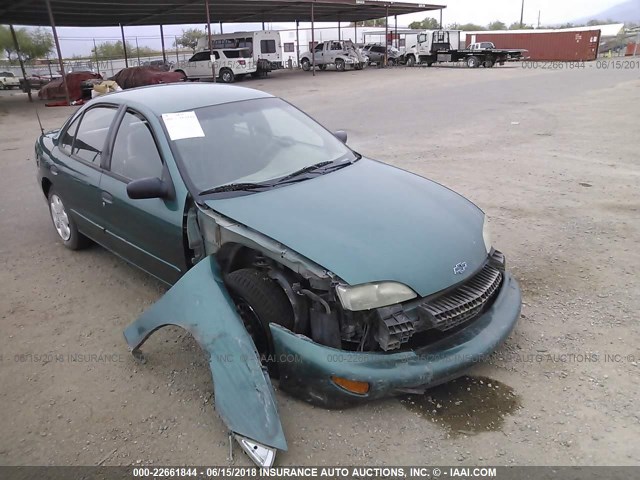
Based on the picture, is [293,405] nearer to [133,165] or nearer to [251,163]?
[251,163]

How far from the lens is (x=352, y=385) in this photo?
242cm

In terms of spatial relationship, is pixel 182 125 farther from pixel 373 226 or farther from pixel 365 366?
pixel 365 366

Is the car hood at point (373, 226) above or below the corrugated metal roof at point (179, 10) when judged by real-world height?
below

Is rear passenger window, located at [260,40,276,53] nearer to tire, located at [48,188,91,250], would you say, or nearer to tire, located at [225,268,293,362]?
tire, located at [48,188,91,250]

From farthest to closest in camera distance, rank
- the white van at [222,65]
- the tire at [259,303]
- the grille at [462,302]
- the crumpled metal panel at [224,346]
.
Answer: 1. the white van at [222,65]
2. the tire at [259,303]
3. the grille at [462,302]
4. the crumpled metal panel at [224,346]

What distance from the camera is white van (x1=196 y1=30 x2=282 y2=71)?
28.8 metres

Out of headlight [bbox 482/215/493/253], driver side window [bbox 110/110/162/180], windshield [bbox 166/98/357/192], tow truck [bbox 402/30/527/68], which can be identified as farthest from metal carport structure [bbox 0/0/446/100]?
headlight [bbox 482/215/493/253]

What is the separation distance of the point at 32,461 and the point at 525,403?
8.36ft

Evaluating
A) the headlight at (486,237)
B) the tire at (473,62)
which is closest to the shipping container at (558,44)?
the tire at (473,62)

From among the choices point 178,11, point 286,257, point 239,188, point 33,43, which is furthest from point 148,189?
point 33,43

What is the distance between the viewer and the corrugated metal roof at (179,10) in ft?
68.9

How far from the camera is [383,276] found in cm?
244

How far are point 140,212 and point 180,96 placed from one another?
3.28ft

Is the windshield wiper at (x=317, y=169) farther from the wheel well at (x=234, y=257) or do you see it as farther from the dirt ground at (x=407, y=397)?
the dirt ground at (x=407, y=397)
